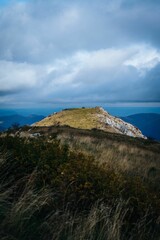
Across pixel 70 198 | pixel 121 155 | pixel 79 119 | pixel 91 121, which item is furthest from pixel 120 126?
pixel 70 198

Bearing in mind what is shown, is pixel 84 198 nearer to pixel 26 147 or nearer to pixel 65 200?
pixel 65 200

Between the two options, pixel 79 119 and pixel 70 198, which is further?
pixel 79 119

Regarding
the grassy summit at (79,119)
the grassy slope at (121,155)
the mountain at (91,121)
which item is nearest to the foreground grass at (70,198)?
the grassy slope at (121,155)

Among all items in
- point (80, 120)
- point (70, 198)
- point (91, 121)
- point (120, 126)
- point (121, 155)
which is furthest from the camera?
point (120, 126)

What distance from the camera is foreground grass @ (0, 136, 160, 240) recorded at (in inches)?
228

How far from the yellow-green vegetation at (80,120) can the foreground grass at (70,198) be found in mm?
57451

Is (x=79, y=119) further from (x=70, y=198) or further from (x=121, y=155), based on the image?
(x=70, y=198)

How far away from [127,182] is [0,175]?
317cm

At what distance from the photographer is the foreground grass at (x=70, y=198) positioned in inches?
228

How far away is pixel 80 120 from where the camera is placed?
74.9 meters

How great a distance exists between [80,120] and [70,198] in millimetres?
67938

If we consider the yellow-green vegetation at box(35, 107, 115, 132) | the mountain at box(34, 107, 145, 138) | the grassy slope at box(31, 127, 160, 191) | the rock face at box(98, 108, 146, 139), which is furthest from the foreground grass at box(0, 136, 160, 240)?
the rock face at box(98, 108, 146, 139)

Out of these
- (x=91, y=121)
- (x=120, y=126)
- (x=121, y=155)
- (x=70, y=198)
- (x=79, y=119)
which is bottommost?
(x=120, y=126)

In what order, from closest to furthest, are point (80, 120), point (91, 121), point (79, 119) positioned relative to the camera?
point (91, 121), point (80, 120), point (79, 119)
